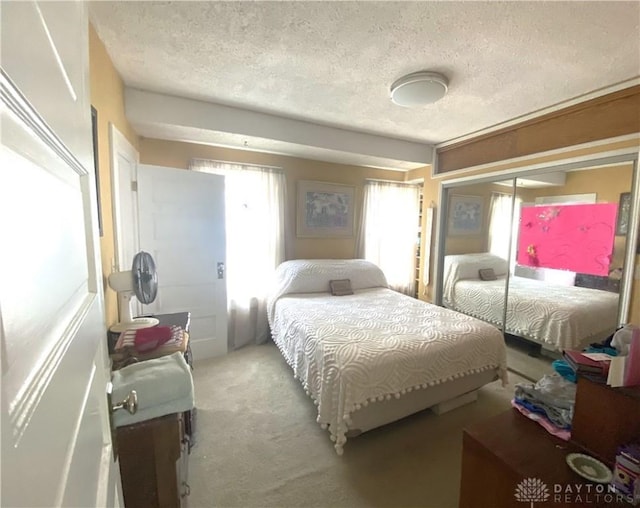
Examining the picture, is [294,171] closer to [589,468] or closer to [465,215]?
[465,215]

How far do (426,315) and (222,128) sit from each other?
2.49 metres

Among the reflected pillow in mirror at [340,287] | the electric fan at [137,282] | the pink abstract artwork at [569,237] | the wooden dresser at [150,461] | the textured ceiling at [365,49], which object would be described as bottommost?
the wooden dresser at [150,461]

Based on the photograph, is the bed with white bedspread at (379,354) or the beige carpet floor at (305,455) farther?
the bed with white bedspread at (379,354)

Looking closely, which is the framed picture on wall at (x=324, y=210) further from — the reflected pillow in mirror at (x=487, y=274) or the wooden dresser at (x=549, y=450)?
the wooden dresser at (x=549, y=450)

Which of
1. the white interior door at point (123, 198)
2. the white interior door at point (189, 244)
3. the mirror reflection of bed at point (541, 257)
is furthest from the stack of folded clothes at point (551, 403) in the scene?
the white interior door at point (189, 244)

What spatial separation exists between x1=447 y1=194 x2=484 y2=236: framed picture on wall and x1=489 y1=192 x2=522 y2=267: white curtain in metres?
0.17

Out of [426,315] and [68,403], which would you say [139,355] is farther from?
[426,315]

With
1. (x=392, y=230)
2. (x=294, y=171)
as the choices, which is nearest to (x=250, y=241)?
(x=294, y=171)

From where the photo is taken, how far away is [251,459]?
175cm

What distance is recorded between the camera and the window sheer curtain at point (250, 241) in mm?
3209

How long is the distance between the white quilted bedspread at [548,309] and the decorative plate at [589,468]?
1778mm

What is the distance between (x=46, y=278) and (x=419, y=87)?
229 cm

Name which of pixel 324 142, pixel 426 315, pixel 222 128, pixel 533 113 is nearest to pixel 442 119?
pixel 533 113

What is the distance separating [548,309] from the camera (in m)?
2.61
